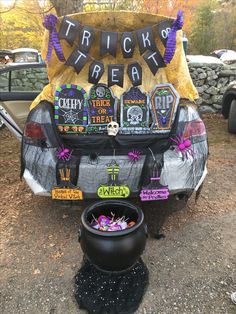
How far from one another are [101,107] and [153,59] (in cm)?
64

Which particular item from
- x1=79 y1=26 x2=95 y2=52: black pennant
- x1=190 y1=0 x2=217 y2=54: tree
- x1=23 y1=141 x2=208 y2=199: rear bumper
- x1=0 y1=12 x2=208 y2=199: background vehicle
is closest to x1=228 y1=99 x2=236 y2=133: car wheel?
x1=0 y1=12 x2=208 y2=199: background vehicle

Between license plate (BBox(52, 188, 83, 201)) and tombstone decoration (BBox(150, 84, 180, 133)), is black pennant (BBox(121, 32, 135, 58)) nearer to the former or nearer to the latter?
tombstone decoration (BBox(150, 84, 180, 133))

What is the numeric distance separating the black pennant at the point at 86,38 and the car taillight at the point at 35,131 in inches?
31.1

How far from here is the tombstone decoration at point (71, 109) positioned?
2.80 metres

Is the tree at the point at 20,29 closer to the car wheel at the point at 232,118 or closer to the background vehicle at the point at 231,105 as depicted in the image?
the background vehicle at the point at 231,105

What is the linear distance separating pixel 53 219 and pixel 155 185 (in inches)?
47.8

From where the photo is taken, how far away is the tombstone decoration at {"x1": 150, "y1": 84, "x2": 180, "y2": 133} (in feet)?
9.28

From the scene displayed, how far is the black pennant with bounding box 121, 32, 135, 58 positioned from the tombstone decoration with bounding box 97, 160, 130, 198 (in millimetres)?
1033

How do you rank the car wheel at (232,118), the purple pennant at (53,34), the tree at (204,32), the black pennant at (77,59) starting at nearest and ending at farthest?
1. the purple pennant at (53,34)
2. the black pennant at (77,59)
3. the car wheel at (232,118)
4. the tree at (204,32)

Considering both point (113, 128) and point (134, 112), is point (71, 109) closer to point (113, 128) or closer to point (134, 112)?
point (113, 128)

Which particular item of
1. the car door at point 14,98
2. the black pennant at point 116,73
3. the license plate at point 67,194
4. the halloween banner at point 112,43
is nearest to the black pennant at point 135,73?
the halloween banner at point 112,43

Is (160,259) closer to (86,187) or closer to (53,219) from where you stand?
(86,187)

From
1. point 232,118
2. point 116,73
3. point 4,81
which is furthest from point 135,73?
point 232,118

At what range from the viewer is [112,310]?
6.86 ft
